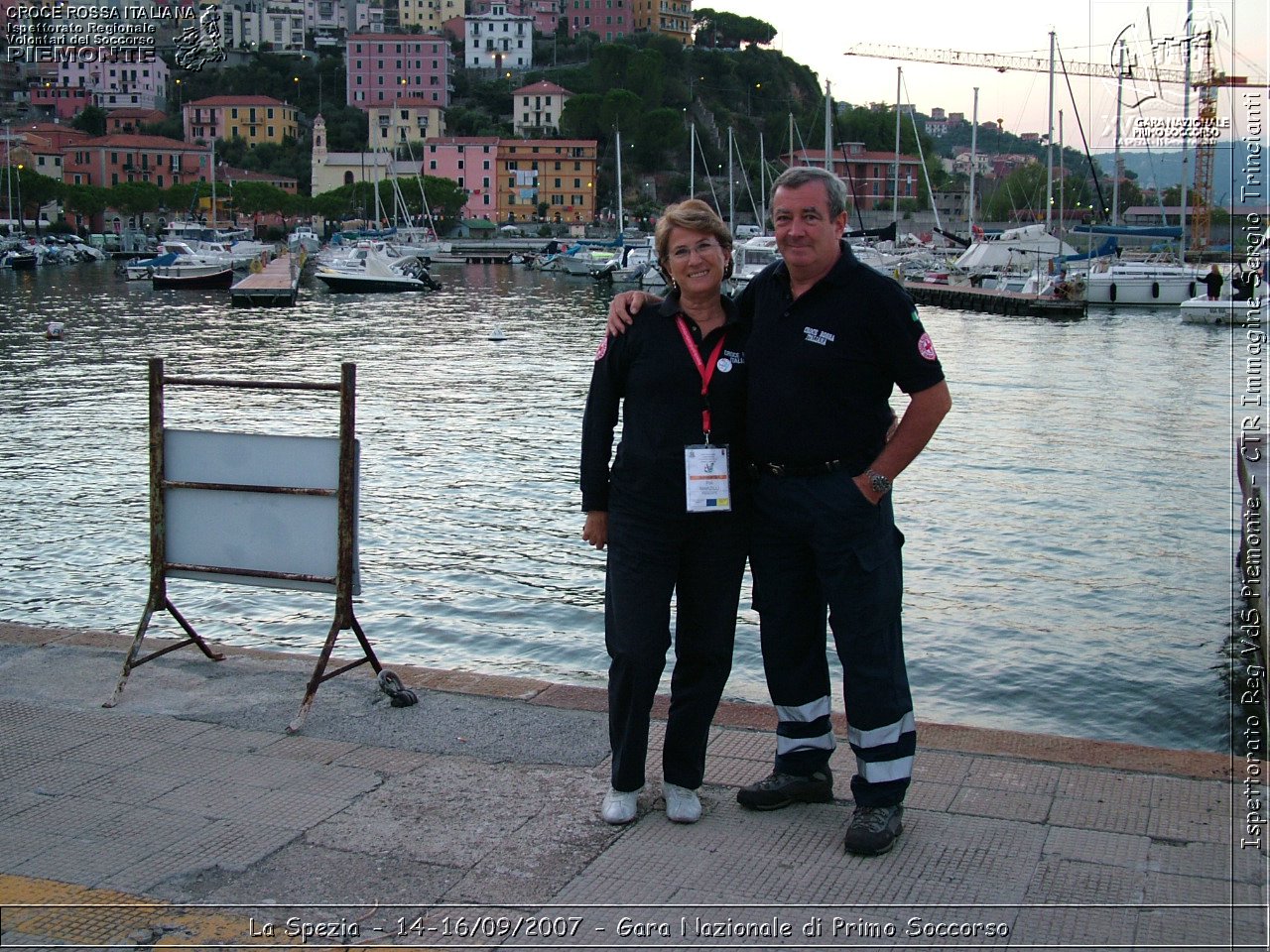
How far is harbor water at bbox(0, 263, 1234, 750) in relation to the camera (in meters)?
8.97

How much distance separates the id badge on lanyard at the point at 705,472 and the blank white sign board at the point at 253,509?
1966mm

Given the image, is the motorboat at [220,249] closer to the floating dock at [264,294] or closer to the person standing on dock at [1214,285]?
the floating dock at [264,294]

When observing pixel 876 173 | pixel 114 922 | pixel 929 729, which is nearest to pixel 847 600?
pixel 929 729

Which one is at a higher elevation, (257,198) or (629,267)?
(257,198)

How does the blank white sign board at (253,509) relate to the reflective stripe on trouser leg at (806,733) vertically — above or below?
above

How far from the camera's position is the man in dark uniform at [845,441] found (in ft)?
14.3

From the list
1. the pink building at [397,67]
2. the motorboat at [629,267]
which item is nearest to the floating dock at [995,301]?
the motorboat at [629,267]

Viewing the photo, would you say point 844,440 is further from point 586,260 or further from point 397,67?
point 397,67

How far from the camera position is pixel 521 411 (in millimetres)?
22594

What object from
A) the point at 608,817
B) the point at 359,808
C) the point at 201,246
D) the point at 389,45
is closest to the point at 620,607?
the point at 608,817

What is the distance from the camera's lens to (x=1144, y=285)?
57.4 m

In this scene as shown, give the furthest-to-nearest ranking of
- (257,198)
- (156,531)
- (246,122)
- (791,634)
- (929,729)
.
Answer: (246,122)
(257,198)
(156,531)
(929,729)
(791,634)

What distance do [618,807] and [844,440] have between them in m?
1.40

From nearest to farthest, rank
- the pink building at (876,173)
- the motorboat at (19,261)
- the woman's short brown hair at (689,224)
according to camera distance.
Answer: the woman's short brown hair at (689,224), the motorboat at (19,261), the pink building at (876,173)
